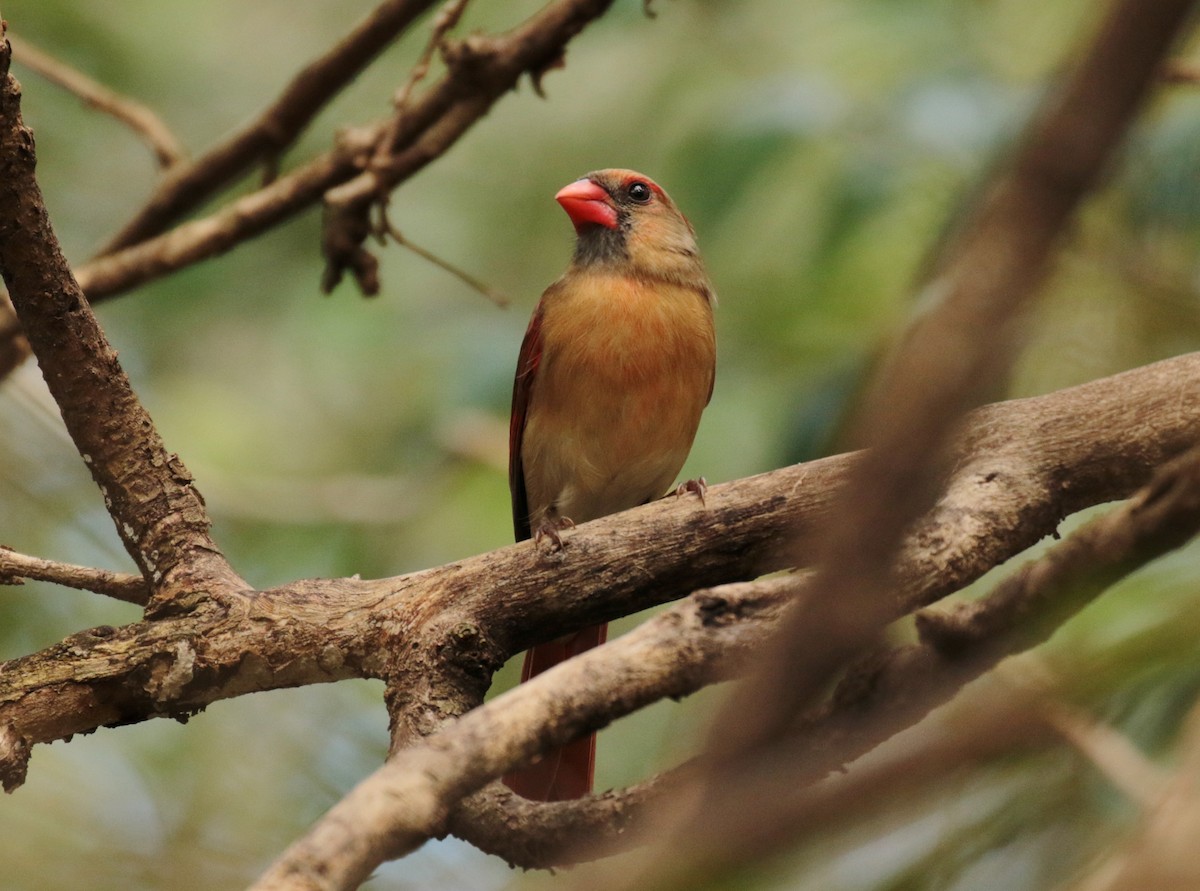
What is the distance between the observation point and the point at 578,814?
2043 mm

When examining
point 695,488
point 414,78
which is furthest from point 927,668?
point 414,78

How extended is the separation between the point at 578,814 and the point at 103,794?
89 centimetres

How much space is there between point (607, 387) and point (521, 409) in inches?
15.0

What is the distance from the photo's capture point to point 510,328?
17.3 feet

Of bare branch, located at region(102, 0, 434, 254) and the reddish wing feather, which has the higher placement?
bare branch, located at region(102, 0, 434, 254)

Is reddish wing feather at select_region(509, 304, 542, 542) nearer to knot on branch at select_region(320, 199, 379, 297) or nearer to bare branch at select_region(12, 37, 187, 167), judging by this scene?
knot on branch at select_region(320, 199, 379, 297)

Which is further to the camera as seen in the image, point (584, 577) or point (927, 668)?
point (584, 577)

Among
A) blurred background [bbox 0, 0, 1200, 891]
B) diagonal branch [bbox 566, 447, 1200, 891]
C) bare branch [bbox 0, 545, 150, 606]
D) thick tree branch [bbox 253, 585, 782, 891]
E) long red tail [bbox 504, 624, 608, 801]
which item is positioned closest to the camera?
diagonal branch [bbox 566, 447, 1200, 891]

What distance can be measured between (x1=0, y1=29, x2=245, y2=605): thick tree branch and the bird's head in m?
1.90

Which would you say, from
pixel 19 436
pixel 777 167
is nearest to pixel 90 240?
pixel 19 436

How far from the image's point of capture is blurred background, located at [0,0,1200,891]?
3.36ft

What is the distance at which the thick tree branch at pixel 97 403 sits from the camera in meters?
2.32

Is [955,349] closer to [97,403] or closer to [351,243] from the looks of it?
[97,403]

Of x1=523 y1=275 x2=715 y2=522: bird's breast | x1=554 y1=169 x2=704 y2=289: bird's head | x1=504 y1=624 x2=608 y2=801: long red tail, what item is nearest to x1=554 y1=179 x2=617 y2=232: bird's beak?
x1=554 y1=169 x2=704 y2=289: bird's head
